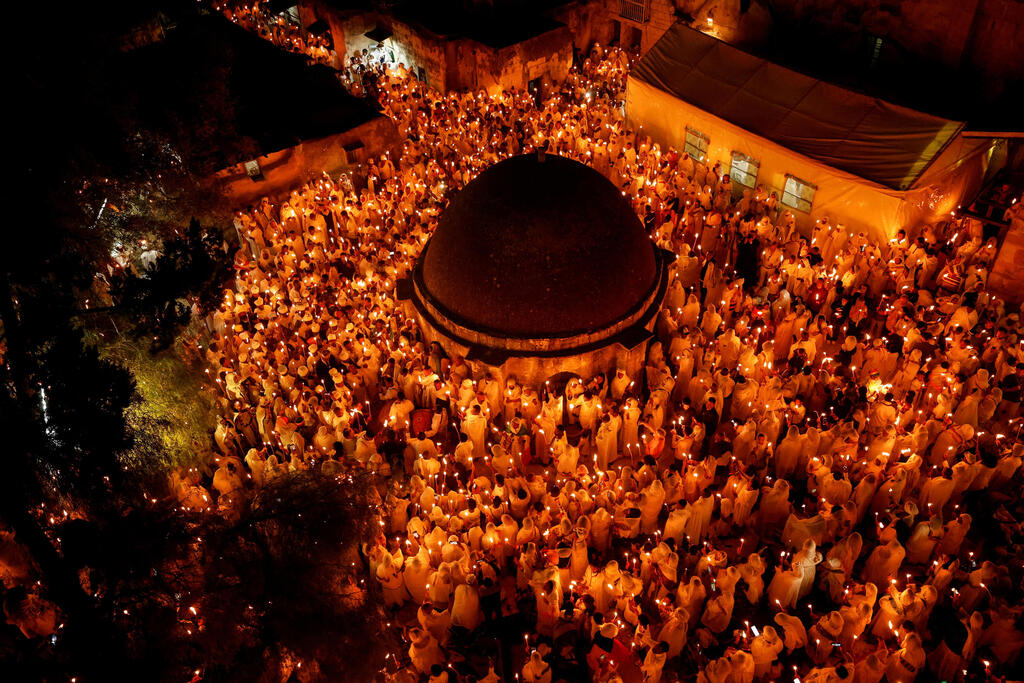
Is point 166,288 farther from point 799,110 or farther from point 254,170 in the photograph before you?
point 799,110

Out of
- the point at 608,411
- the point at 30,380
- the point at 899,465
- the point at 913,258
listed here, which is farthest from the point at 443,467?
the point at 913,258

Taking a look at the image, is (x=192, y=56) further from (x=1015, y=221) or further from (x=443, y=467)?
(x=1015, y=221)

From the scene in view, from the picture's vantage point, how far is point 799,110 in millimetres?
16359

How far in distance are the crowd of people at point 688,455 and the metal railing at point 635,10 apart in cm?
841

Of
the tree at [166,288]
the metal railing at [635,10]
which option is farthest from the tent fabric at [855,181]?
the tree at [166,288]

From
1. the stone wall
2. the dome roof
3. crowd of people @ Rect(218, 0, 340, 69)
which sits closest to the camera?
the dome roof

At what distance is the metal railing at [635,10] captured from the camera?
2153 centimetres

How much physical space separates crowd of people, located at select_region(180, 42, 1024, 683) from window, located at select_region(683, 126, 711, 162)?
7.05 feet

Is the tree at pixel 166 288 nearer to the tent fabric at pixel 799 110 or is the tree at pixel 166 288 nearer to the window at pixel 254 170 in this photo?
the window at pixel 254 170

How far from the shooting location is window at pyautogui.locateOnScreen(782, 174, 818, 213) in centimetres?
1591

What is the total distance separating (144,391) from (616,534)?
754cm

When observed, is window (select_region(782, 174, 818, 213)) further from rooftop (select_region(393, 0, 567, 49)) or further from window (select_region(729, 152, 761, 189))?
rooftop (select_region(393, 0, 567, 49))

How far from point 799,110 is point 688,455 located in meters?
9.94

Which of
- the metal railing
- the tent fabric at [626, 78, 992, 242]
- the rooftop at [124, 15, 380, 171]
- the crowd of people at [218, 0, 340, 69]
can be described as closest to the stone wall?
the rooftop at [124, 15, 380, 171]
